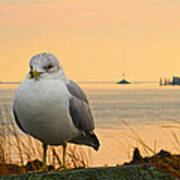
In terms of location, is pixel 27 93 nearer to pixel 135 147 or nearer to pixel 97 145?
pixel 97 145

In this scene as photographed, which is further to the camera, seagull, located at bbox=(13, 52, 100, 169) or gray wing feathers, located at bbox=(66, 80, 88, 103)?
gray wing feathers, located at bbox=(66, 80, 88, 103)

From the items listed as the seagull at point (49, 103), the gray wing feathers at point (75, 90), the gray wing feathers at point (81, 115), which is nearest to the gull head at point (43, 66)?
the seagull at point (49, 103)

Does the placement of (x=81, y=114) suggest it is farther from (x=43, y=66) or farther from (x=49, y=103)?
(x=43, y=66)

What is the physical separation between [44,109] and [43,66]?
47 cm

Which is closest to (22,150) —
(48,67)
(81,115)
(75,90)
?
(81,115)

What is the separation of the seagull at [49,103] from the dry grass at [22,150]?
68.9 inches

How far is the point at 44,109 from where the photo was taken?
5160 millimetres

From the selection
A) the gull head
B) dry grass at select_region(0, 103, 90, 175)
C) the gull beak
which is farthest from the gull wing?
dry grass at select_region(0, 103, 90, 175)

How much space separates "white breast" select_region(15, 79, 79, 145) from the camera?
5.12 meters

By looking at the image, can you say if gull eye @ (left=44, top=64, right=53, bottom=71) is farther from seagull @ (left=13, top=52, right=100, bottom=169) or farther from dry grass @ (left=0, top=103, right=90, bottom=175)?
dry grass @ (left=0, top=103, right=90, bottom=175)

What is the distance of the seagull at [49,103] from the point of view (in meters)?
5.11

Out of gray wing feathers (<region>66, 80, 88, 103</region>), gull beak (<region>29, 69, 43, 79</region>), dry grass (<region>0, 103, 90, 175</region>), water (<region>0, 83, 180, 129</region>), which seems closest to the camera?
gull beak (<region>29, 69, 43, 79</region>)

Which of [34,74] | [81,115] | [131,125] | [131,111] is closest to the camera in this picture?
[34,74]

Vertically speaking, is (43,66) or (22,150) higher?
(43,66)
